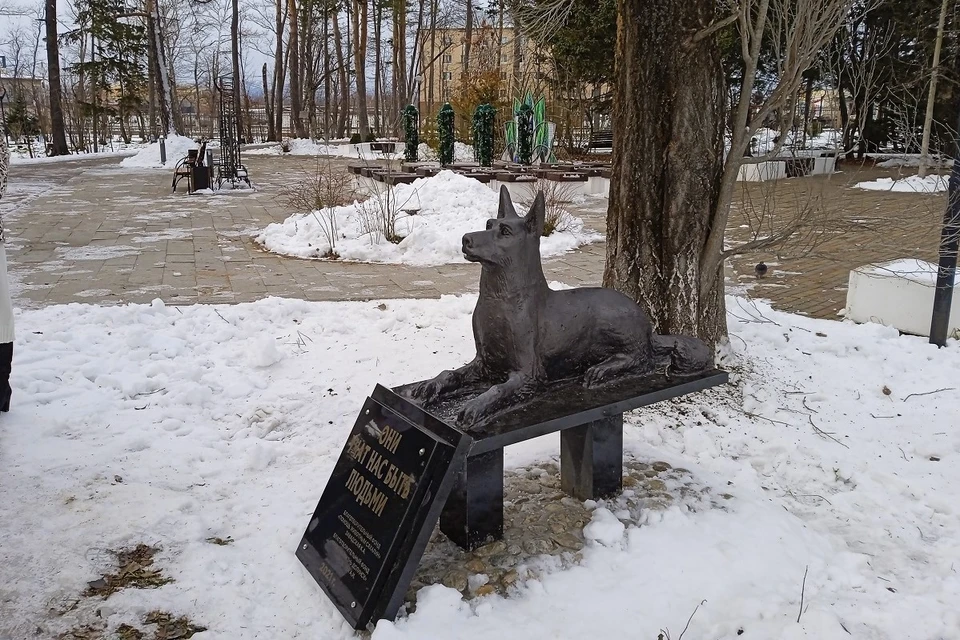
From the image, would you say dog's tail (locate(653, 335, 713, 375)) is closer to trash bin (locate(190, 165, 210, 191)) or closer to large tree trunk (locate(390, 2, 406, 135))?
trash bin (locate(190, 165, 210, 191))

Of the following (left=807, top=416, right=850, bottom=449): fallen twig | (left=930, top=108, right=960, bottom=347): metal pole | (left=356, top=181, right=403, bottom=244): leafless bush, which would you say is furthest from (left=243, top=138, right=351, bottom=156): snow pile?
(left=807, top=416, right=850, bottom=449): fallen twig

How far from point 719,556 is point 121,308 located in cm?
496

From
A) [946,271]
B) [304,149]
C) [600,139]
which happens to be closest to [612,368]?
[946,271]

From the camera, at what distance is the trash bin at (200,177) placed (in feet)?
56.4

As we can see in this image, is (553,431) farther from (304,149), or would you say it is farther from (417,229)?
(304,149)

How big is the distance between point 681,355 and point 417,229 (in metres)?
7.01

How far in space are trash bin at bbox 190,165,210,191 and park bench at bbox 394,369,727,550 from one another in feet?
51.5

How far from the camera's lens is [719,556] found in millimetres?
3066

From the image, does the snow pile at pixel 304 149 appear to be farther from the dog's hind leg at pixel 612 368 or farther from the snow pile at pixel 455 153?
the dog's hind leg at pixel 612 368

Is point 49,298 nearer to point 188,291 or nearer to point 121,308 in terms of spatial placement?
point 188,291

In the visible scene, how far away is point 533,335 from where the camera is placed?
122 inches

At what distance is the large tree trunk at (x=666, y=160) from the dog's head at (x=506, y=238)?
1.89 meters

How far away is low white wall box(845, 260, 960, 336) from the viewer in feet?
20.2

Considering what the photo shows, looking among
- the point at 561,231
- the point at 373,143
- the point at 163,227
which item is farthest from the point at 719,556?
→ the point at 373,143
